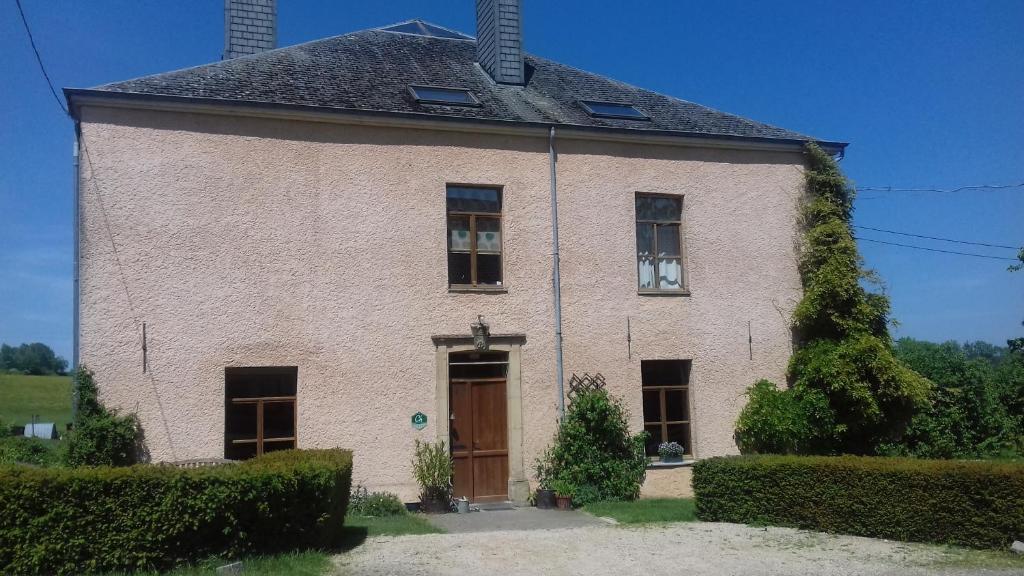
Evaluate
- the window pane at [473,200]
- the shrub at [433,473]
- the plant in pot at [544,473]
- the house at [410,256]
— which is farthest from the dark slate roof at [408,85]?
the plant in pot at [544,473]

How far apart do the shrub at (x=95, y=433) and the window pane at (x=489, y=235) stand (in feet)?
20.3

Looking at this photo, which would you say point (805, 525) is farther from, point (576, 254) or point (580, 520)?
point (576, 254)

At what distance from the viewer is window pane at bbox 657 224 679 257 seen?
15.4 m

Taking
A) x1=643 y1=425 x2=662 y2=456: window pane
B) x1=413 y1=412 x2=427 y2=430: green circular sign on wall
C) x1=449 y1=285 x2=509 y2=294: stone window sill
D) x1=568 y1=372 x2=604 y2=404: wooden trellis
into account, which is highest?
x1=449 y1=285 x2=509 y2=294: stone window sill

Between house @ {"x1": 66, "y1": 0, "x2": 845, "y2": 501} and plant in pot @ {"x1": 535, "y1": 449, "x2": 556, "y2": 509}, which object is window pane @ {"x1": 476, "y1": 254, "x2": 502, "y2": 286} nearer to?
house @ {"x1": 66, "y1": 0, "x2": 845, "y2": 501}

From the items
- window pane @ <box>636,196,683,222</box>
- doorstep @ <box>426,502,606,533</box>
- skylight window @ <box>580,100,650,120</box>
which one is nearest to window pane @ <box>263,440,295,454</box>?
doorstep @ <box>426,502,606,533</box>

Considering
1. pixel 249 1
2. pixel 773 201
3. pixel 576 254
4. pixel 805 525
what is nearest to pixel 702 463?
pixel 805 525

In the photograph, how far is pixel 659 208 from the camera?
1552cm

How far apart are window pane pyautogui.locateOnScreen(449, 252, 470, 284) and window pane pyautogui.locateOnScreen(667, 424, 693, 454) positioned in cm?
471

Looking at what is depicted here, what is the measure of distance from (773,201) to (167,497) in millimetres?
12219

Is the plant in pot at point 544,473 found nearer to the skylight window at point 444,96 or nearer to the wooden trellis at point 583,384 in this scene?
the wooden trellis at point 583,384

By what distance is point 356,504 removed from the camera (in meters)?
12.6

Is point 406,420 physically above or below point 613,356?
below

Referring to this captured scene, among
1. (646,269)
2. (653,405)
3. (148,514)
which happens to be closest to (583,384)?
(653,405)
